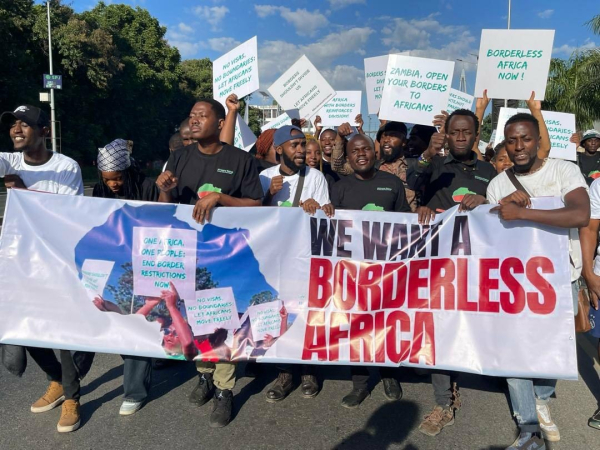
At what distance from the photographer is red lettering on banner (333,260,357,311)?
3457 mm

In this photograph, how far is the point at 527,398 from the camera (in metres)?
3.07

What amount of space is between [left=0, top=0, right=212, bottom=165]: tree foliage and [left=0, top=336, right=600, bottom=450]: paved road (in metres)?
24.9

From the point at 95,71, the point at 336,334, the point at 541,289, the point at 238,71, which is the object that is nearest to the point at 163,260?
the point at 336,334

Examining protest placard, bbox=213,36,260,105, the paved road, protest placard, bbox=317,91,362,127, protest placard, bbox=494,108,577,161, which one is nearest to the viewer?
the paved road

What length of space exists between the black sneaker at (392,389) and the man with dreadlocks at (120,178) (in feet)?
7.18

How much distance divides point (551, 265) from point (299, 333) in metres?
1.67

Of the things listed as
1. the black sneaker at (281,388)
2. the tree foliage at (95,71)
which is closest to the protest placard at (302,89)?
the black sneaker at (281,388)

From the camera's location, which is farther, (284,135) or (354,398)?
(284,135)

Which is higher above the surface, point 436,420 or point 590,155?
point 590,155

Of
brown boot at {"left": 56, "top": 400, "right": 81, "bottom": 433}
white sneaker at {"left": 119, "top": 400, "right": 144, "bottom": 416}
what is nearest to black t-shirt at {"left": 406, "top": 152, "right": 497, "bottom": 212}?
white sneaker at {"left": 119, "top": 400, "right": 144, "bottom": 416}

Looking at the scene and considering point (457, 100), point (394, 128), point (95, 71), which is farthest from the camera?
point (95, 71)

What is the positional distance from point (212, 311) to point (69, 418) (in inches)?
44.1

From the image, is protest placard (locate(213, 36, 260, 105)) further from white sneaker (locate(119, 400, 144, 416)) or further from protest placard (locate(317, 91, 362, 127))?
white sneaker (locate(119, 400, 144, 416))

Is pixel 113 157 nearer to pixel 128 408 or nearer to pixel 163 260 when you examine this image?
pixel 163 260
